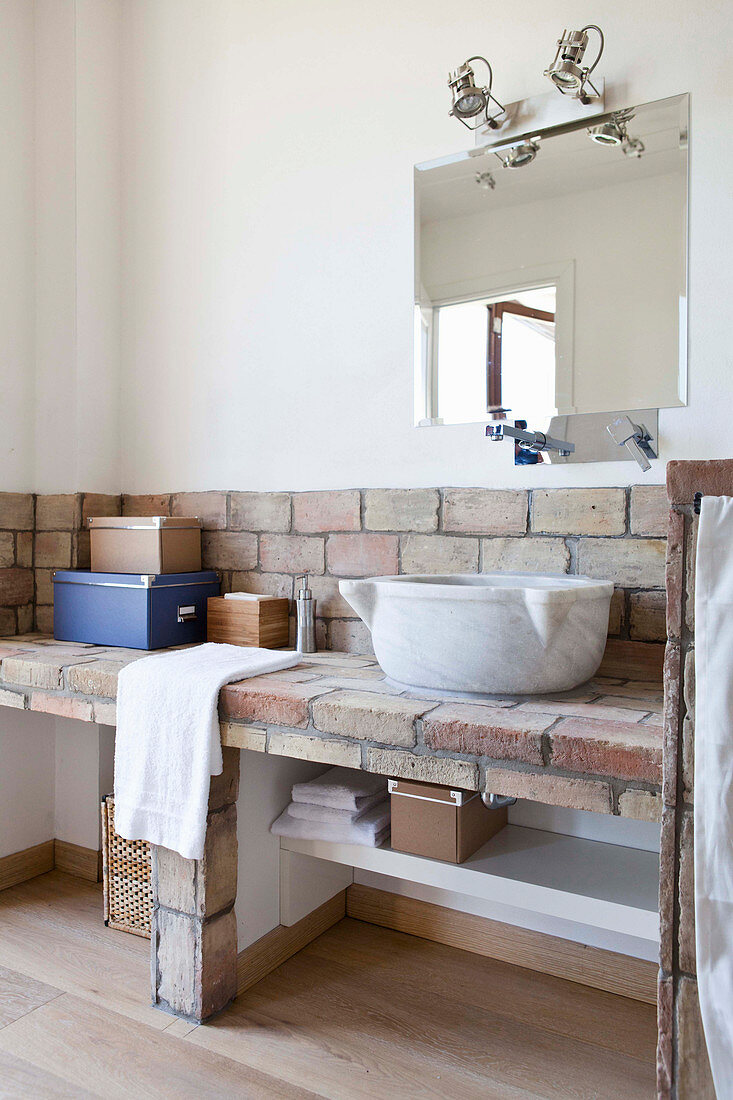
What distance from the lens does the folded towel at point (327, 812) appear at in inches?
75.0

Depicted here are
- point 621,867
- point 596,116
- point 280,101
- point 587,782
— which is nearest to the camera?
point 587,782

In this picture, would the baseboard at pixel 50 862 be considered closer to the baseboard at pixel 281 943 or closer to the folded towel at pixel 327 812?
the baseboard at pixel 281 943

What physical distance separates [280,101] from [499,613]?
71.5 inches

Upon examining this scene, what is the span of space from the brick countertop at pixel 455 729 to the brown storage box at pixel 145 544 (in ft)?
1.47

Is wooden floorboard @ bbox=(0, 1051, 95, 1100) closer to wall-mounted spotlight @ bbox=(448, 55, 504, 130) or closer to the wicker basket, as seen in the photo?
the wicker basket

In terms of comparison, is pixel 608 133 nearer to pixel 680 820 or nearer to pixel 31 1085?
pixel 680 820

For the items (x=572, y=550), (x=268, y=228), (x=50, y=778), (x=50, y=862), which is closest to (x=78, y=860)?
(x=50, y=862)

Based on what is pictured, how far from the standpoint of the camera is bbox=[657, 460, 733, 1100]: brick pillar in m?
1.14

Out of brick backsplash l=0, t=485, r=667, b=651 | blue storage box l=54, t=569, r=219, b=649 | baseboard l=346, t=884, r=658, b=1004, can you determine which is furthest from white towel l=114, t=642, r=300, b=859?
baseboard l=346, t=884, r=658, b=1004

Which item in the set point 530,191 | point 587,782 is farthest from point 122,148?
point 587,782

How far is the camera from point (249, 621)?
7.30 ft

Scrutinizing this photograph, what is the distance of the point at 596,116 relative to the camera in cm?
187

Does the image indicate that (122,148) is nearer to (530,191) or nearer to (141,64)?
(141,64)

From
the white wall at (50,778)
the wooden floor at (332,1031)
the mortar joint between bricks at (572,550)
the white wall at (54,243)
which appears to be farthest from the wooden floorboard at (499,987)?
the white wall at (54,243)
